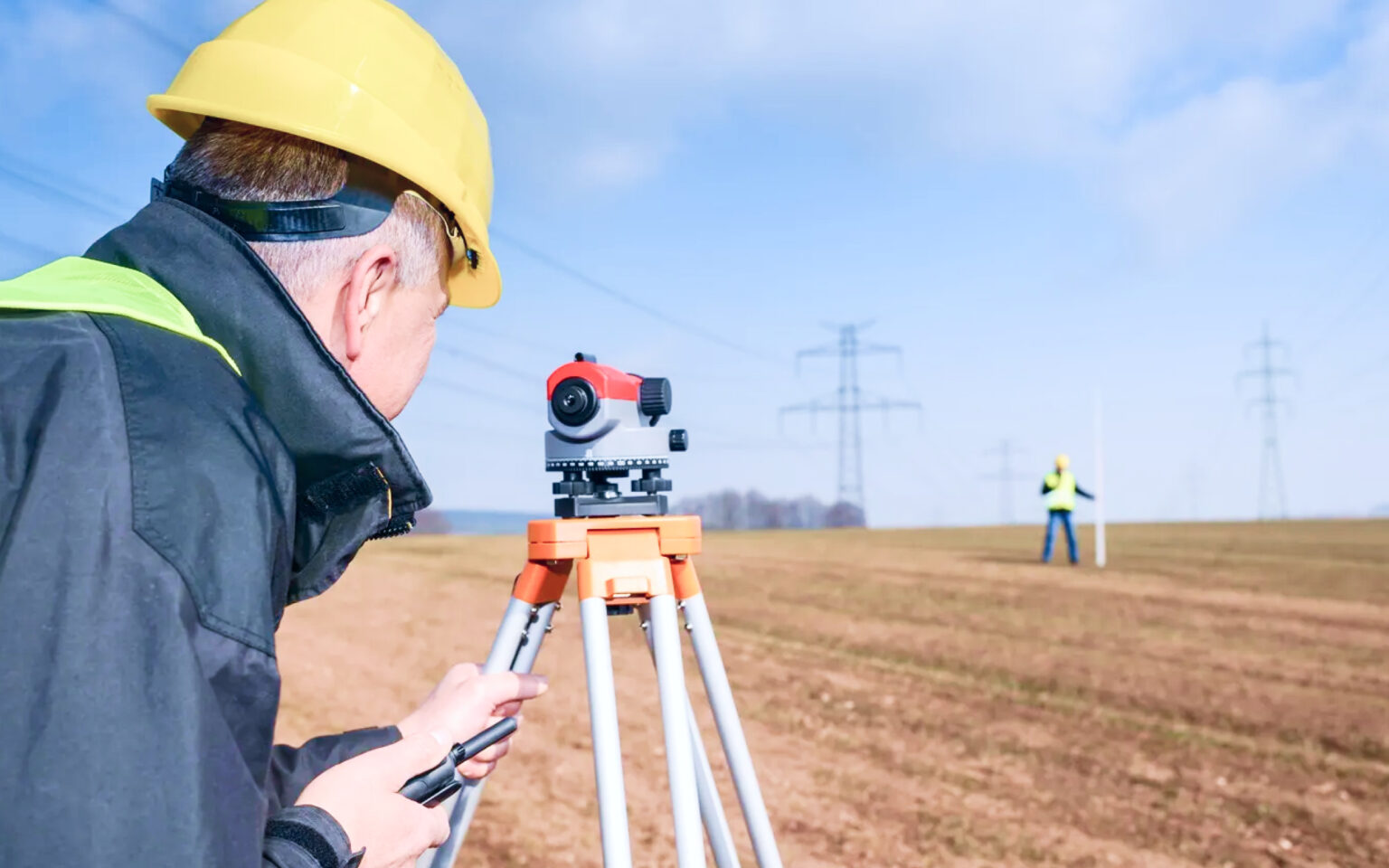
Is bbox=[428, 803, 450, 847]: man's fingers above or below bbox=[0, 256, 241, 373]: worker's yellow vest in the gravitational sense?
below

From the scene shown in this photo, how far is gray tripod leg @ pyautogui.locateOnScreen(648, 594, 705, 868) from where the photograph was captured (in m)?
2.16

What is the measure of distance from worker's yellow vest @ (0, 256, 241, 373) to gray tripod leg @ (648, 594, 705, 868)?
1.37m

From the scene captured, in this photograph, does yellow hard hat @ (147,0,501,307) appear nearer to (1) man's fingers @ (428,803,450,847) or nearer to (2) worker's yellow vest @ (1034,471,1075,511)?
(1) man's fingers @ (428,803,450,847)

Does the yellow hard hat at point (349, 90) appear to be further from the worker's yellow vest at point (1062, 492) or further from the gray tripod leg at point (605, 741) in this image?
the worker's yellow vest at point (1062, 492)

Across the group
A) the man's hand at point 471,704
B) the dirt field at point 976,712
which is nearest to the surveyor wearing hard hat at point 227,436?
the man's hand at point 471,704

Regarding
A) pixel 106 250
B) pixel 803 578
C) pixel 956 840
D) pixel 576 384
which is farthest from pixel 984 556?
pixel 106 250

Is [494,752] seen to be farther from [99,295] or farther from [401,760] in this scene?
[99,295]

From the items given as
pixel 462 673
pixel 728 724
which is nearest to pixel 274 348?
pixel 462 673

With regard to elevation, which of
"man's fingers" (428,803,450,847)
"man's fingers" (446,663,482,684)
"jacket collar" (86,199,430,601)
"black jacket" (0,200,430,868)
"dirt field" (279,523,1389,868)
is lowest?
"dirt field" (279,523,1389,868)

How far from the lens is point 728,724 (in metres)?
2.45

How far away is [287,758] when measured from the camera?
1.67 meters

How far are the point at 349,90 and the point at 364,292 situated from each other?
0.28 m

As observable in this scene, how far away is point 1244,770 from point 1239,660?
292cm

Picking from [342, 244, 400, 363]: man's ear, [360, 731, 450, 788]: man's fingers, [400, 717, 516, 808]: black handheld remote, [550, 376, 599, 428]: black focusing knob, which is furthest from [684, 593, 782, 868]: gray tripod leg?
[342, 244, 400, 363]: man's ear
